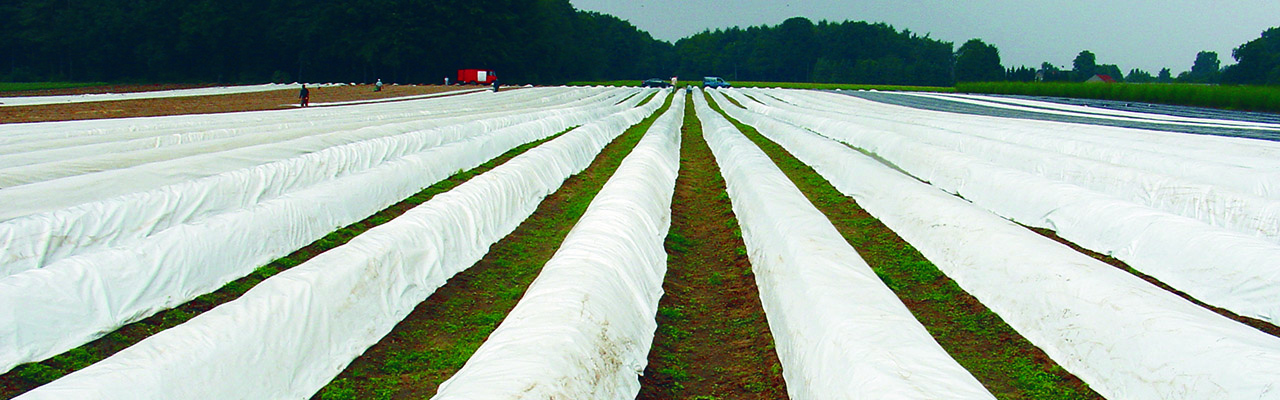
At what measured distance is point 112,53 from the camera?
63.7 metres

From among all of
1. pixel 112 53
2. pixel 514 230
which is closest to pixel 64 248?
pixel 514 230

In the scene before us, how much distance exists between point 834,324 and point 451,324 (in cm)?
297

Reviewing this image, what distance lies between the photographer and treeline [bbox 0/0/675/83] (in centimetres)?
6291

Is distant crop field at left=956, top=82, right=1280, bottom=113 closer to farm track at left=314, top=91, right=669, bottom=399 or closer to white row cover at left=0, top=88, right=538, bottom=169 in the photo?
farm track at left=314, top=91, right=669, bottom=399

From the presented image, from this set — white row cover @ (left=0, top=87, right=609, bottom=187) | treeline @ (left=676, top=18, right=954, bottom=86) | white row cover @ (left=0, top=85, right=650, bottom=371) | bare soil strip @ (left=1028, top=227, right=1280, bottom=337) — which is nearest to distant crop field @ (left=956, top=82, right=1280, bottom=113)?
bare soil strip @ (left=1028, top=227, right=1280, bottom=337)

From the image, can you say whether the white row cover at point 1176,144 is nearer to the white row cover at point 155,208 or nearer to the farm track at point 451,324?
the farm track at point 451,324

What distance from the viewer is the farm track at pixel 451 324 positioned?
4.74 m

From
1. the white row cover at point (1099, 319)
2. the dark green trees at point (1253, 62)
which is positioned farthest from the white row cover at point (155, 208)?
the dark green trees at point (1253, 62)

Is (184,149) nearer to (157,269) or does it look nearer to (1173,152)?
(157,269)

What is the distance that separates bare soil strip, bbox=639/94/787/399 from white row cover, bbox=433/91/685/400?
8.6 inches

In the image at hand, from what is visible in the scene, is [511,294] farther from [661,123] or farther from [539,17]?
[539,17]

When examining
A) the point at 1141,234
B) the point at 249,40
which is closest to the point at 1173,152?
the point at 1141,234

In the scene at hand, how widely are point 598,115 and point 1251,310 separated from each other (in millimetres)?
20660

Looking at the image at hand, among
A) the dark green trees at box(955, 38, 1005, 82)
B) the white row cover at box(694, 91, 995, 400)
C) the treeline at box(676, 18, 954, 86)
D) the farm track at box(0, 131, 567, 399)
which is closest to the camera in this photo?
the white row cover at box(694, 91, 995, 400)
